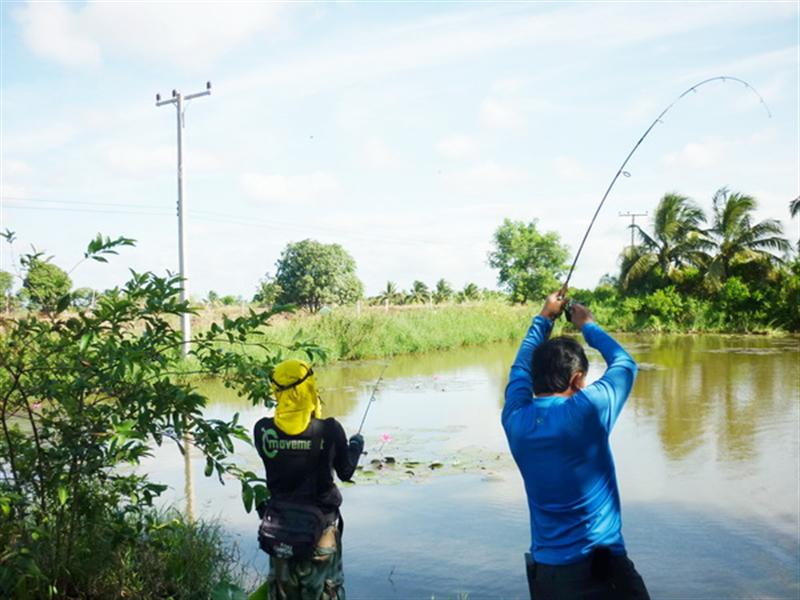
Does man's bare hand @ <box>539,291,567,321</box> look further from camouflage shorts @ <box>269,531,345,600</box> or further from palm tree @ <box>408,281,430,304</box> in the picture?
palm tree @ <box>408,281,430,304</box>

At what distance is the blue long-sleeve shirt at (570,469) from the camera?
7.81 ft

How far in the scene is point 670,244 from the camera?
33375mm

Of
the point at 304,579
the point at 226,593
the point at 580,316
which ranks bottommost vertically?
the point at 226,593

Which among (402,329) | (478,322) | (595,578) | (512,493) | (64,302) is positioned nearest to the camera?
(595,578)

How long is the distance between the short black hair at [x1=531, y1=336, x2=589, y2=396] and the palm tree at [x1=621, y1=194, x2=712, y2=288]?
31897mm

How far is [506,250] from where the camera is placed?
5138 centimetres

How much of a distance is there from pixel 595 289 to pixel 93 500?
34616mm

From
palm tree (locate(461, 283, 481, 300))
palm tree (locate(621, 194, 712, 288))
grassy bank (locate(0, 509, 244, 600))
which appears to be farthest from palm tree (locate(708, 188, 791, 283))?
grassy bank (locate(0, 509, 244, 600))

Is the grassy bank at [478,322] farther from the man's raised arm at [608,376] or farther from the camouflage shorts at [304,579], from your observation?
the man's raised arm at [608,376]

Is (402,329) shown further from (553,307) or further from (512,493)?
(553,307)

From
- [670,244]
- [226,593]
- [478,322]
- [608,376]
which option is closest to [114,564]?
[226,593]

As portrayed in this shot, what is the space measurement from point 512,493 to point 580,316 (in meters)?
5.14

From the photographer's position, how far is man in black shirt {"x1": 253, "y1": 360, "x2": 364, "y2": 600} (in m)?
3.23

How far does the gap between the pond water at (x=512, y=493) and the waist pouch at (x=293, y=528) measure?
6.66 feet
